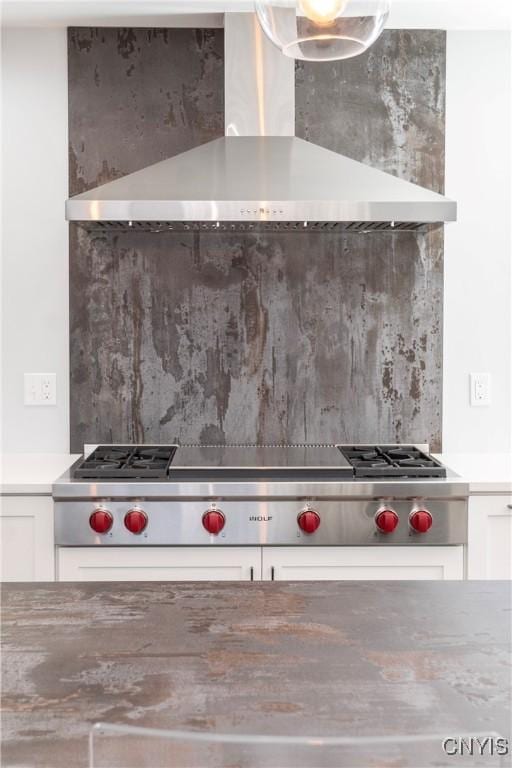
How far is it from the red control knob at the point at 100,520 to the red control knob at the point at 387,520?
0.78m

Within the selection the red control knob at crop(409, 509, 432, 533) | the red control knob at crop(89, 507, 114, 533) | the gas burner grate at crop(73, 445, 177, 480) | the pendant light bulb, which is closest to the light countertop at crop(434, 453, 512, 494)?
the red control knob at crop(409, 509, 432, 533)

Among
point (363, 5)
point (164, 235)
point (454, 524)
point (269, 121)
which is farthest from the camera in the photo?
point (164, 235)

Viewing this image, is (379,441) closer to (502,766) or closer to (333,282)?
(333,282)

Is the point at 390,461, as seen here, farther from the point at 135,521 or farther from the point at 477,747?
the point at 477,747

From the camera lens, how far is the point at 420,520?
87.7 inches

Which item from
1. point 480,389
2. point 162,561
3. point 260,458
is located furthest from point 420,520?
point 480,389

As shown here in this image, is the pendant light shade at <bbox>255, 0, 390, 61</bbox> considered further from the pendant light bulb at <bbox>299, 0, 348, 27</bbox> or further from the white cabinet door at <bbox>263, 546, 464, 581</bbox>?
the white cabinet door at <bbox>263, 546, 464, 581</bbox>

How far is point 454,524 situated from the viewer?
7.48 ft

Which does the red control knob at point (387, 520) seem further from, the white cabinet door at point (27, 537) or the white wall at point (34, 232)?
the white wall at point (34, 232)

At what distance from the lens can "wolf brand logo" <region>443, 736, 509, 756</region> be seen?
0.70 m

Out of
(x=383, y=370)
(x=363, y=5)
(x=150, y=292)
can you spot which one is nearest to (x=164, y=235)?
(x=150, y=292)

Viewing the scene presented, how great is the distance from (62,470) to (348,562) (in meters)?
0.98

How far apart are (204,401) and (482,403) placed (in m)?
1.05

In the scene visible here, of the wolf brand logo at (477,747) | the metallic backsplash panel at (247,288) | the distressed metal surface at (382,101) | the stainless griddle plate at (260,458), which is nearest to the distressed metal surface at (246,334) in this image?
the metallic backsplash panel at (247,288)
